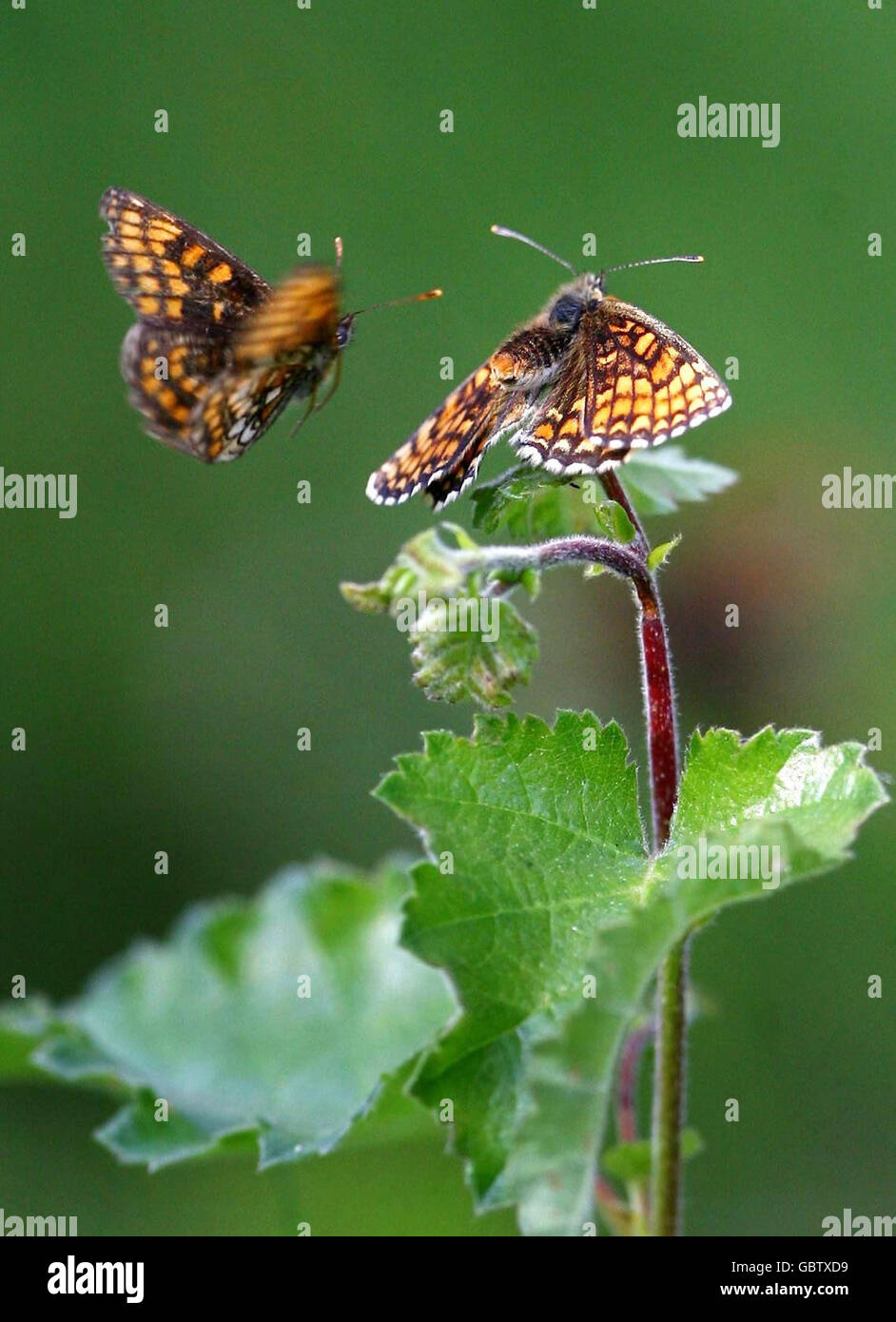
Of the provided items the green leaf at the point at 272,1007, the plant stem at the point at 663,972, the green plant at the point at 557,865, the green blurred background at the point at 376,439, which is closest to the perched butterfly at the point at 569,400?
the green plant at the point at 557,865

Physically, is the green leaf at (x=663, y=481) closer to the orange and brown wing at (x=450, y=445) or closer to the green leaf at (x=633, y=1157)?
Answer: the orange and brown wing at (x=450, y=445)

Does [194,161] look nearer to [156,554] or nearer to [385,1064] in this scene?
[156,554]

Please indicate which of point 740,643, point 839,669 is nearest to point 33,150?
point 740,643

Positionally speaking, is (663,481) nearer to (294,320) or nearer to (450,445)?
(450,445)

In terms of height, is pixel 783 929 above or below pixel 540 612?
below

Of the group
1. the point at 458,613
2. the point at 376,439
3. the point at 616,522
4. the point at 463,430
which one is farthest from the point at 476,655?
the point at 376,439
